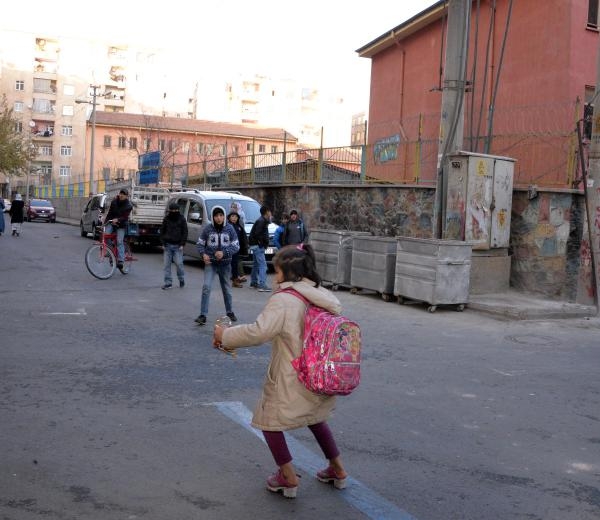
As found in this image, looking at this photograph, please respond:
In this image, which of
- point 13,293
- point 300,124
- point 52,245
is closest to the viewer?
point 13,293

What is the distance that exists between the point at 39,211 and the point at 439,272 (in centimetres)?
3650

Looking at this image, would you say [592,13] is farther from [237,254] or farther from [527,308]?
[237,254]

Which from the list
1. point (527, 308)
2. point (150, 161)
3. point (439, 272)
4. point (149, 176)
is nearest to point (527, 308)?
point (527, 308)

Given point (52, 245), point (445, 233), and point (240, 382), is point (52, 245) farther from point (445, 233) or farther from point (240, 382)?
point (240, 382)

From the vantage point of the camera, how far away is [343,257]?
46.7ft

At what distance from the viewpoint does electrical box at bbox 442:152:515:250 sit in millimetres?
12977

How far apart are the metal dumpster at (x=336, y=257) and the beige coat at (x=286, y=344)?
10.3 meters

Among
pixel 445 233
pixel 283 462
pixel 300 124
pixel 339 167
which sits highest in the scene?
pixel 300 124

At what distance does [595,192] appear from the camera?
11.8m

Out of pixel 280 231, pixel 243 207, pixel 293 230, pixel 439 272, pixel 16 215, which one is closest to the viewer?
pixel 439 272

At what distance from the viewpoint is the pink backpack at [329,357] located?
148 inches

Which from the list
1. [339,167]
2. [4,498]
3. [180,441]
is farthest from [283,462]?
[339,167]

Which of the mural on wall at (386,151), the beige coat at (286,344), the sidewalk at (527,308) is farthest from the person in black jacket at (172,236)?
the beige coat at (286,344)

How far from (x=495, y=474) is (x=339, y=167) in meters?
15.2
